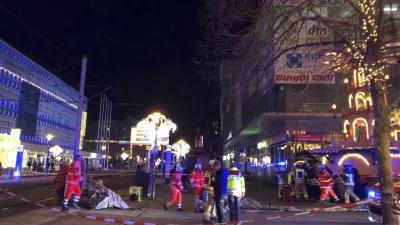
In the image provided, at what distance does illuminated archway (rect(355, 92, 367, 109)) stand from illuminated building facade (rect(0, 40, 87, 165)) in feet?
93.8

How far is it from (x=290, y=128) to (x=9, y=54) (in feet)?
123

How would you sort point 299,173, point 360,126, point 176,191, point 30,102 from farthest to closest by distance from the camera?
point 30,102
point 360,126
point 299,173
point 176,191

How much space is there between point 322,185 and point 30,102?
50.3m

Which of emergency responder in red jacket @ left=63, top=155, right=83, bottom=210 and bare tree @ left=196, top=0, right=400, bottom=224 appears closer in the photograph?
bare tree @ left=196, top=0, right=400, bottom=224

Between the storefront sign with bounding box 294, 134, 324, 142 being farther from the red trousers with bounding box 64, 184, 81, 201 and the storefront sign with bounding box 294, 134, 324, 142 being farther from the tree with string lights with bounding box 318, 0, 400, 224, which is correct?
the red trousers with bounding box 64, 184, 81, 201

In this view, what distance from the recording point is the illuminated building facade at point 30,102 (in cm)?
4591

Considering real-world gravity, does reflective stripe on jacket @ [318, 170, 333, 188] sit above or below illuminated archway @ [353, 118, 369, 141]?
below

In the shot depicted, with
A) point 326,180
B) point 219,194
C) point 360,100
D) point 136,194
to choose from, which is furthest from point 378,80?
point 360,100

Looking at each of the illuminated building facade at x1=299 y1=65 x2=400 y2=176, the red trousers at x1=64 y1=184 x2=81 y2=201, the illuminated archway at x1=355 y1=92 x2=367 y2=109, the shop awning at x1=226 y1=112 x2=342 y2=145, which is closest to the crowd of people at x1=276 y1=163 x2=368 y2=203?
the illuminated building facade at x1=299 y1=65 x2=400 y2=176

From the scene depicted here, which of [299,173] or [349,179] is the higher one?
[299,173]

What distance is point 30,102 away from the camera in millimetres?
53469

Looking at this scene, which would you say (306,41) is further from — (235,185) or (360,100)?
(360,100)

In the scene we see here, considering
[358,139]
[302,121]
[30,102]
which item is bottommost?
[358,139]

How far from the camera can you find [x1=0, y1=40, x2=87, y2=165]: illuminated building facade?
151ft
